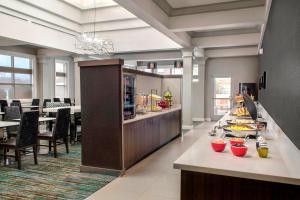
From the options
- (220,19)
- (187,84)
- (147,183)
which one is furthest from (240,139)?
(187,84)

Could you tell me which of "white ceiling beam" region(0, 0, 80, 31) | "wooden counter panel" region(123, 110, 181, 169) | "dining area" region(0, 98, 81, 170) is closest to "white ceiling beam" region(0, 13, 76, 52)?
"white ceiling beam" region(0, 0, 80, 31)

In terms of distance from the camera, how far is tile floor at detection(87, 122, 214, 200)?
10.4 ft

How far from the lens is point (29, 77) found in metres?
10.6

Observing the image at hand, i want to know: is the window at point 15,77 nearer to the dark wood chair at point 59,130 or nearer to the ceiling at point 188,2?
the dark wood chair at point 59,130

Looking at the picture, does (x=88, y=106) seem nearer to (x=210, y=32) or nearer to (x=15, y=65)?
(x=210, y=32)

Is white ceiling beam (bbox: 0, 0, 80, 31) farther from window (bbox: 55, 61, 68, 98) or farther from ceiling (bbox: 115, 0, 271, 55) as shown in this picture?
window (bbox: 55, 61, 68, 98)

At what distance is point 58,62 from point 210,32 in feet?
23.8

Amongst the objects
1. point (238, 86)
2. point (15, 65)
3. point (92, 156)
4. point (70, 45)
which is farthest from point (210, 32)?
point (15, 65)

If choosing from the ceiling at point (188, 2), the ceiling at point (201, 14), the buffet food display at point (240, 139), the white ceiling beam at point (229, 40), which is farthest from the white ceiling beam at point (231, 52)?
the buffet food display at point (240, 139)

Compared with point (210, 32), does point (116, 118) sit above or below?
below

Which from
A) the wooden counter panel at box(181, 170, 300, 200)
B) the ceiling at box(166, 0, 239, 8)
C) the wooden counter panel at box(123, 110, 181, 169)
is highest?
the ceiling at box(166, 0, 239, 8)

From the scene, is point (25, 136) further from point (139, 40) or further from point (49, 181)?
point (139, 40)

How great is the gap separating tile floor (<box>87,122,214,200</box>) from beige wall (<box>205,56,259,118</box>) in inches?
284

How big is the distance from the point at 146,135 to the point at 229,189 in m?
3.38
